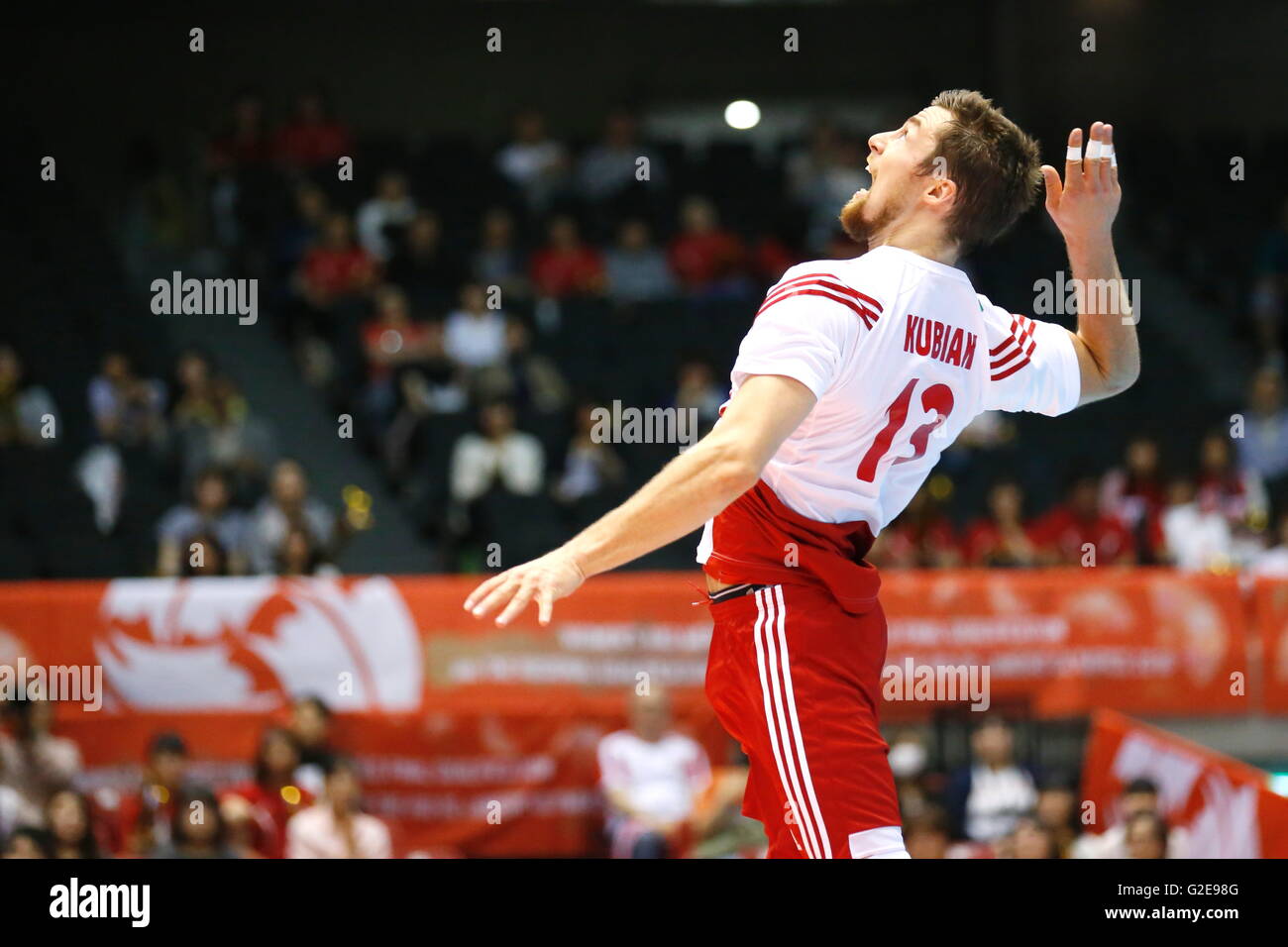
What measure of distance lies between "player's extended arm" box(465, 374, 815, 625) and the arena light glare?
17.0 meters

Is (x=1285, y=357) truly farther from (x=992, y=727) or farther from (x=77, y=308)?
(x=77, y=308)

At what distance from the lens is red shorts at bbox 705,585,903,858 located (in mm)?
3674

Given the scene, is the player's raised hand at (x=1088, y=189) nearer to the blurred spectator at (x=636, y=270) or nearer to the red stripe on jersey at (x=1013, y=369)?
the red stripe on jersey at (x=1013, y=369)

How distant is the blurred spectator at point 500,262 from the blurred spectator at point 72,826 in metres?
7.42

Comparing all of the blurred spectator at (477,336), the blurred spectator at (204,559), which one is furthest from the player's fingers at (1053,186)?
the blurred spectator at (477,336)

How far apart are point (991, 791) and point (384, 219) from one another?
28.2 feet

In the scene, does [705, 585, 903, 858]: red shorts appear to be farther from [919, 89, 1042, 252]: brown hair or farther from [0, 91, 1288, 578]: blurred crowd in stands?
[0, 91, 1288, 578]: blurred crowd in stands

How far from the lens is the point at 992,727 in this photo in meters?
9.45

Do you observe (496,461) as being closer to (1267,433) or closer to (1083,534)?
(1083,534)

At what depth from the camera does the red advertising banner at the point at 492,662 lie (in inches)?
388

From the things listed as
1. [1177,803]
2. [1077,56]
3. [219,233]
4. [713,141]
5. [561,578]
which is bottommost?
[1177,803]
